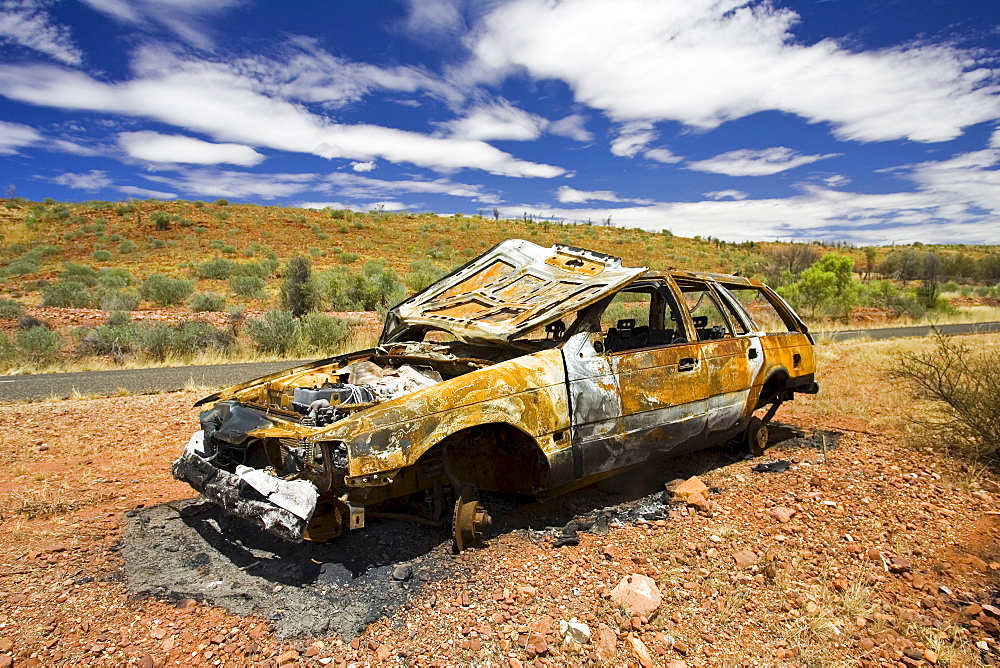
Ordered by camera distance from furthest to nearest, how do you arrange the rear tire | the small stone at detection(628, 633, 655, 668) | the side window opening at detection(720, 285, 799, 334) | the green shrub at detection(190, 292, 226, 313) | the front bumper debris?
the green shrub at detection(190, 292, 226, 313) → the side window opening at detection(720, 285, 799, 334) → the rear tire → the front bumper debris → the small stone at detection(628, 633, 655, 668)

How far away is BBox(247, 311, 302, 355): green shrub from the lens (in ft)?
44.2

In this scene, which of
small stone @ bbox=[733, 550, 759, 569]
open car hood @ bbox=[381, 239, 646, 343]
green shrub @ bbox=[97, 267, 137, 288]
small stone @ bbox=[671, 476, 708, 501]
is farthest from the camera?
green shrub @ bbox=[97, 267, 137, 288]

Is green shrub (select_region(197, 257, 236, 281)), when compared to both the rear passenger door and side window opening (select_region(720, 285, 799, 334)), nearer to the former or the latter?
side window opening (select_region(720, 285, 799, 334))

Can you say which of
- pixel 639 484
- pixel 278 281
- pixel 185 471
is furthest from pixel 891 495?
pixel 278 281

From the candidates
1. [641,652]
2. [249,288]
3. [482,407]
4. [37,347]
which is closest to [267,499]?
[482,407]

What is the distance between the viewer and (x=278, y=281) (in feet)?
91.5

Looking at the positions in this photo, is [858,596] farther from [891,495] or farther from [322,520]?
[322,520]

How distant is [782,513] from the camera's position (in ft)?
13.2

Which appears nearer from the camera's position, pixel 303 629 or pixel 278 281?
pixel 303 629

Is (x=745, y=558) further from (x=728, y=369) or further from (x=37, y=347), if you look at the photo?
(x=37, y=347)

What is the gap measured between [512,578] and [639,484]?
1764 millimetres

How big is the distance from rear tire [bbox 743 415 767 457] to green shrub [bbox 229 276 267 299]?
70.4 ft

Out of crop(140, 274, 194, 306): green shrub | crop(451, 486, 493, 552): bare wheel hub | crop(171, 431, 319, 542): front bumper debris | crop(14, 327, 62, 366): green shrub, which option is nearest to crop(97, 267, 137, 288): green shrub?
crop(140, 274, 194, 306): green shrub

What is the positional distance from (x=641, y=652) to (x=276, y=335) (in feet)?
41.0
